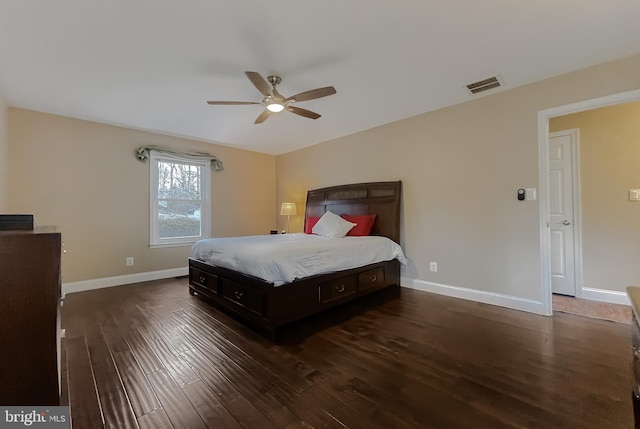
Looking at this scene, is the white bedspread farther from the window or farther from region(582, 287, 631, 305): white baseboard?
region(582, 287, 631, 305): white baseboard

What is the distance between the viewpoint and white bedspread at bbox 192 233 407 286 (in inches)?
93.0

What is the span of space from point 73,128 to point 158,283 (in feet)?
8.28

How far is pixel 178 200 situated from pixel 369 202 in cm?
335

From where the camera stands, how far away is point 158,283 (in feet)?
13.7

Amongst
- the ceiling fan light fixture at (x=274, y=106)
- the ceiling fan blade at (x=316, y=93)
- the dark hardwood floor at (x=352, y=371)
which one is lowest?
the dark hardwood floor at (x=352, y=371)

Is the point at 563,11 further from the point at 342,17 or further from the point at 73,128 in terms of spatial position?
the point at 73,128

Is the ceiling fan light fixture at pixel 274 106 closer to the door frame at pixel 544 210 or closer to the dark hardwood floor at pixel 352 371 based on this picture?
the dark hardwood floor at pixel 352 371

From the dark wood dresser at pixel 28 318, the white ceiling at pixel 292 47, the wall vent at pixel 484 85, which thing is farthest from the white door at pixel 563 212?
the dark wood dresser at pixel 28 318

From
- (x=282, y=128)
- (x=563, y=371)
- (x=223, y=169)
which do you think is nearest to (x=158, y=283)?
(x=223, y=169)

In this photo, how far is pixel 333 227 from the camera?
3910 millimetres

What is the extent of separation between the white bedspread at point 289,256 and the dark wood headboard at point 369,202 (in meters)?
0.51

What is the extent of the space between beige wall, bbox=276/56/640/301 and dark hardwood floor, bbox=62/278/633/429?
23.0 inches

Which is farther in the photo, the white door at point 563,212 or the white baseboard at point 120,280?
the white baseboard at point 120,280

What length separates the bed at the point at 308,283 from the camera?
94.1 inches
